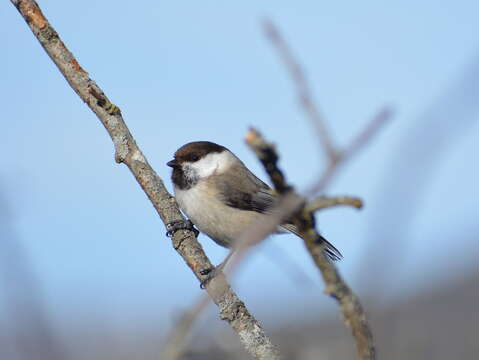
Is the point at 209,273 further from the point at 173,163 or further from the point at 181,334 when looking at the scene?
the point at 173,163

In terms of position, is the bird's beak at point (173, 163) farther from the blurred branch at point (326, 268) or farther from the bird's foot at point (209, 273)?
the blurred branch at point (326, 268)

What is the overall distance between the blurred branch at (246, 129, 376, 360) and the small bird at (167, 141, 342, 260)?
4.20 m

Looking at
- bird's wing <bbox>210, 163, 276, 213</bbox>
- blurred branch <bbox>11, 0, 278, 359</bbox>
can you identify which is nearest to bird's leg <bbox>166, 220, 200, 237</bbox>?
blurred branch <bbox>11, 0, 278, 359</bbox>

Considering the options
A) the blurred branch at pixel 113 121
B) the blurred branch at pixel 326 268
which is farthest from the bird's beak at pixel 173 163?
the blurred branch at pixel 326 268

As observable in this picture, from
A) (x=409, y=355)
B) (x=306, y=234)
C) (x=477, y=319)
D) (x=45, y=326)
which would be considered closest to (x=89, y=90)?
(x=45, y=326)

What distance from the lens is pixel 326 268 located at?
5.57 ft

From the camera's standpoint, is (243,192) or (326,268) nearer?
(326,268)

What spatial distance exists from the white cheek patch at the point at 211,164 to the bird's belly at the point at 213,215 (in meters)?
0.24

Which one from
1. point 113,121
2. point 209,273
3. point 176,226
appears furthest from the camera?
point 113,121

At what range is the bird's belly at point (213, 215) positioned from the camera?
5.95 meters

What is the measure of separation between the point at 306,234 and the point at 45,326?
4.64 ft

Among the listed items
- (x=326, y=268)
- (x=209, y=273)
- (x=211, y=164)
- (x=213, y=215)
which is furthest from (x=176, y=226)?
(x=211, y=164)

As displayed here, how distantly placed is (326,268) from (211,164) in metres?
4.88

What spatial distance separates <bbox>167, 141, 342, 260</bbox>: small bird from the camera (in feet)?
19.7
